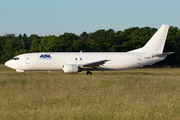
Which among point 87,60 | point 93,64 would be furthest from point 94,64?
point 87,60

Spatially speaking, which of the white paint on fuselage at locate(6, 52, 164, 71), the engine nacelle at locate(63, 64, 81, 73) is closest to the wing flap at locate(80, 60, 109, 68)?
the white paint on fuselage at locate(6, 52, 164, 71)

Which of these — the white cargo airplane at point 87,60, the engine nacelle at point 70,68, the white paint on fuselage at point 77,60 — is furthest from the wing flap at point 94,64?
the engine nacelle at point 70,68

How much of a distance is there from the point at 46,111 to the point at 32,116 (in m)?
0.89

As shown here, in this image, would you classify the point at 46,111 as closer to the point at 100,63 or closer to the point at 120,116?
the point at 120,116

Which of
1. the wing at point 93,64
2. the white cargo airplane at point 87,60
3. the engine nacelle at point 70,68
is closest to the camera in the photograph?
the engine nacelle at point 70,68

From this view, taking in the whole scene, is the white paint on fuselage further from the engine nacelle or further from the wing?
the engine nacelle

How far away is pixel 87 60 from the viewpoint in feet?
119

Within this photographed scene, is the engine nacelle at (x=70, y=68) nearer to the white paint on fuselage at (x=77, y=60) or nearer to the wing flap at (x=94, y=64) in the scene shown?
the white paint on fuselage at (x=77, y=60)

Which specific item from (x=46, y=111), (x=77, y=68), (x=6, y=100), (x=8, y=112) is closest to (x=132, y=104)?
(x=46, y=111)

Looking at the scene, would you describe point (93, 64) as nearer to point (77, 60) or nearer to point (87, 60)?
point (87, 60)

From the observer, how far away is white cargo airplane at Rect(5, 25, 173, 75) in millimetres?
35625

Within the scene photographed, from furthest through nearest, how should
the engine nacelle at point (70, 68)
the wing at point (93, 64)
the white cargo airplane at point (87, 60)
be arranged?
the white cargo airplane at point (87, 60) < the wing at point (93, 64) < the engine nacelle at point (70, 68)

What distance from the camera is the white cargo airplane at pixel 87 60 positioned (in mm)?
35625

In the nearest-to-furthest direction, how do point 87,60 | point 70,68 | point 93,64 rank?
point 70,68
point 93,64
point 87,60
